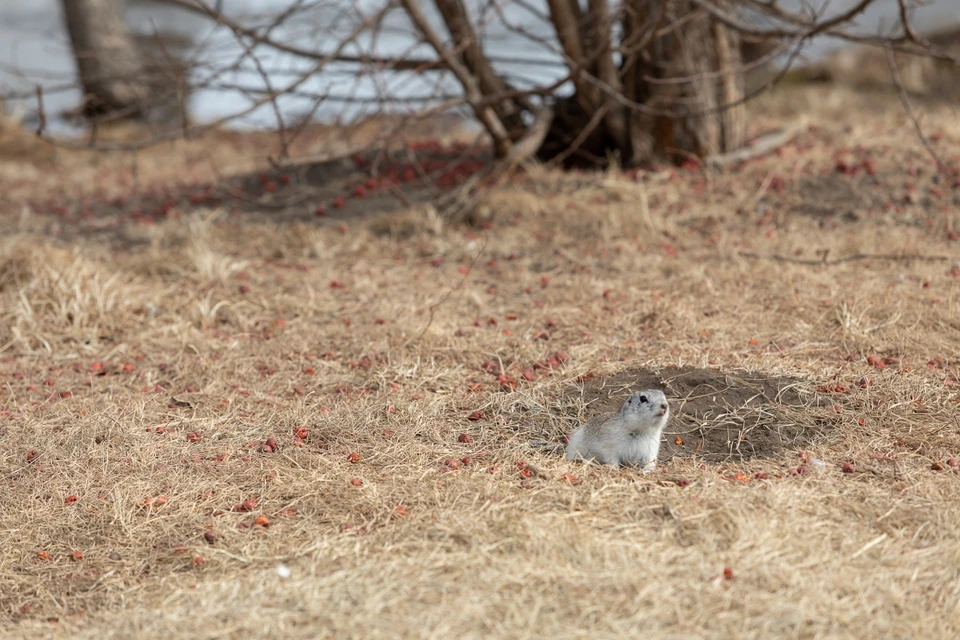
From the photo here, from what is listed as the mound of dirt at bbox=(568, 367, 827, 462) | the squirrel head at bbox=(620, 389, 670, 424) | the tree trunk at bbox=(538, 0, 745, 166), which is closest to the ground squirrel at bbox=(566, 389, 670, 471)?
the squirrel head at bbox=(620, 389, 670, 424)

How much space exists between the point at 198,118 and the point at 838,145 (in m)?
10.0

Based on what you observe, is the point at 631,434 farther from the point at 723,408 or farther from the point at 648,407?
the point at 723,408

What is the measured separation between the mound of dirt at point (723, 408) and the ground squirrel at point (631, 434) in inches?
9.2

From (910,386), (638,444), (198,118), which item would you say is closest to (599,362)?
(638,444)

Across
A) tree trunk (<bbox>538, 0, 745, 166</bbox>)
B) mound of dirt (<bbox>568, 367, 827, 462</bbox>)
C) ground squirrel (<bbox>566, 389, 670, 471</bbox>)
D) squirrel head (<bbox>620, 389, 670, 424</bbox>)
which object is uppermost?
tree trunk (<bbox>538, 0, 745, 166</bbox>)

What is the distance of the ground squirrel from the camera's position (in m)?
3.86

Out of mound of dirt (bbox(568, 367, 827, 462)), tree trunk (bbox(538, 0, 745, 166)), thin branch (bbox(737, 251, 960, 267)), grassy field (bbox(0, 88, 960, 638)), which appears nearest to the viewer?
grassy field (bbox(0, 88, 960, 638))

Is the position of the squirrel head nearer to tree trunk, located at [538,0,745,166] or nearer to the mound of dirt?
the mound of dirt

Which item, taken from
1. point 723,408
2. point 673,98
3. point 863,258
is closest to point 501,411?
point 723,408

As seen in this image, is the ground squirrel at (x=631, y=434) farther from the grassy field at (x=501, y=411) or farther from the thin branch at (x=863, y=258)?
the thin branch at (x=863, y=258)

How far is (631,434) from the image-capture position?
392 cm

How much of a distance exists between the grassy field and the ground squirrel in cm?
10

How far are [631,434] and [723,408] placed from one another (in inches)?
31.3

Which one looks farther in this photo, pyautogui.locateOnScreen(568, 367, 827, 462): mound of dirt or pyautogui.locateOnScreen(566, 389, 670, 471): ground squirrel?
pyautogui.locateOnScreen(568, 367, 827, 462): mound of dirt
